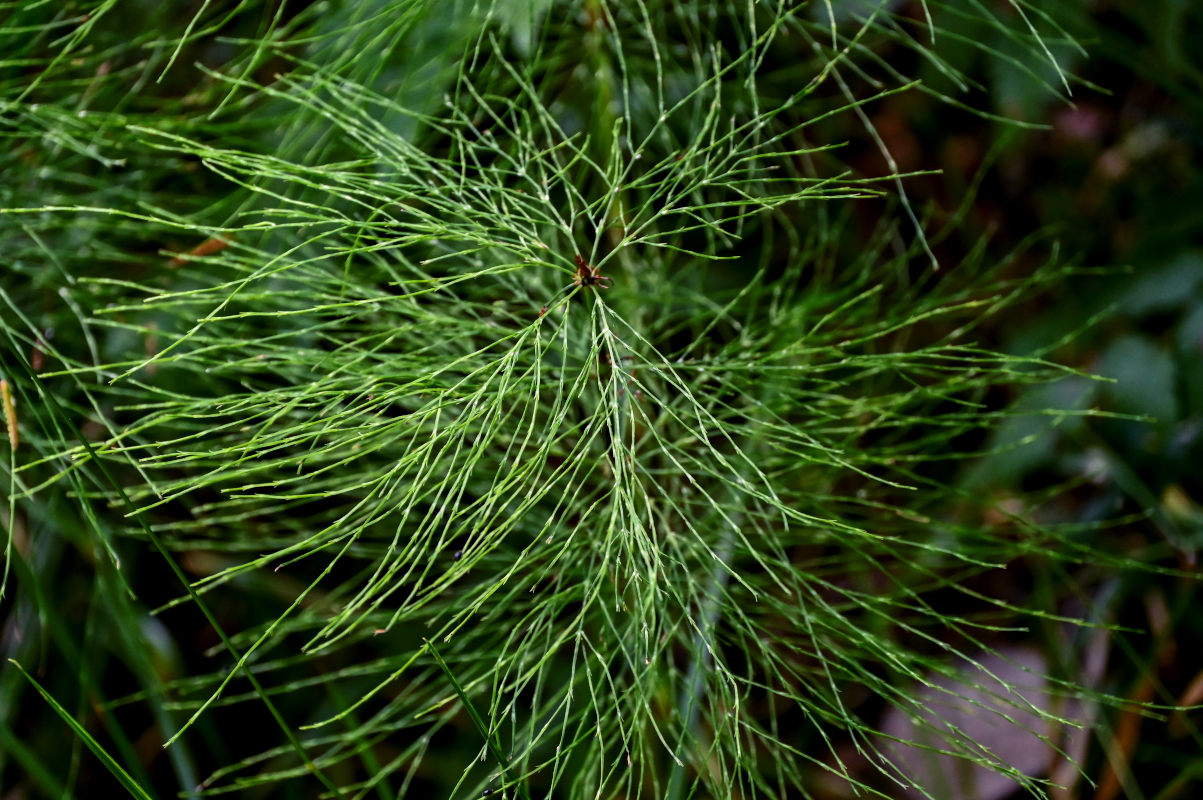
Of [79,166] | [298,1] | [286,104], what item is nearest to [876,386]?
[286,104]

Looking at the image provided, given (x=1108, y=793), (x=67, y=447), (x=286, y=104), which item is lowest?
(x=1108, y=793)

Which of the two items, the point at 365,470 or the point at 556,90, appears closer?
the point at 365,470

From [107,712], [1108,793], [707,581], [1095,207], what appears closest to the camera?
[107,712]

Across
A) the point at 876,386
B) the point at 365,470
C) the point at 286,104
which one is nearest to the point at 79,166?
the point at 286,104

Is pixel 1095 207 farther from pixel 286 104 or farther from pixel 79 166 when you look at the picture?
pixel 79 166

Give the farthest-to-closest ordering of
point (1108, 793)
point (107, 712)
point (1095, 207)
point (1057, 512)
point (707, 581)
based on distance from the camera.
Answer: point (1095, 207)
point (1057, 512)
point (1108, 793)
point (707, 581)
point (107, 712)

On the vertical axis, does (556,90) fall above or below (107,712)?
above
